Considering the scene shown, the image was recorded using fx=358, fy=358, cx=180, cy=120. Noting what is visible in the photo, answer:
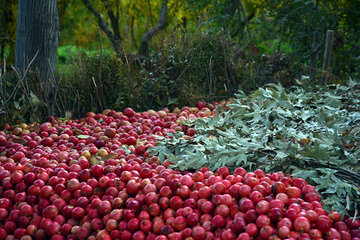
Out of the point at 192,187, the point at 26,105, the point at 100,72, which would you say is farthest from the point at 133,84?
the point at 192,187

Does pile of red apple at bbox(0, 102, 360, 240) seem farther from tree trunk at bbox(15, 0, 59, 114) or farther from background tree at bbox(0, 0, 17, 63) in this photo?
background tree at bbox(0, 0, 17, 63)

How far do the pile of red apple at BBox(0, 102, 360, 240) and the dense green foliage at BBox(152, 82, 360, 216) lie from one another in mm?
131

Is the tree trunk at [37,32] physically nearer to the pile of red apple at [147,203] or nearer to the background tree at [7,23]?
the pile of red apple at [147,203]

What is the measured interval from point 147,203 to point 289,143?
1.14 meters

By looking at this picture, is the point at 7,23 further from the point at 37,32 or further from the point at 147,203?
the point at 147,203

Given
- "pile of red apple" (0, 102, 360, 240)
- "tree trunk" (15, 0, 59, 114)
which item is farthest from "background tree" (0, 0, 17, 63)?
"pile of red apple" (0, 102, 360, 240)

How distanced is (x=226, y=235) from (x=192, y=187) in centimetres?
46

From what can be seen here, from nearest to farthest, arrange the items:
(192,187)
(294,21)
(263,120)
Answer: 1. (192,187)
2. (263,120)
3. (294,21)

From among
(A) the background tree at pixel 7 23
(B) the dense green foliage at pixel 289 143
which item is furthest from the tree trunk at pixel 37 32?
(A) the background tree at pixel 7 23

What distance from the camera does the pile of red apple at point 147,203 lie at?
1934 mm

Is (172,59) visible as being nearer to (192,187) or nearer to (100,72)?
(100,72)

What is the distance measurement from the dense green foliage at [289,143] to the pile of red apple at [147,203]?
0.43ft

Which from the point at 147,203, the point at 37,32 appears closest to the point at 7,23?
the point at 37,32

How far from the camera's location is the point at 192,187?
2277 millimetres
